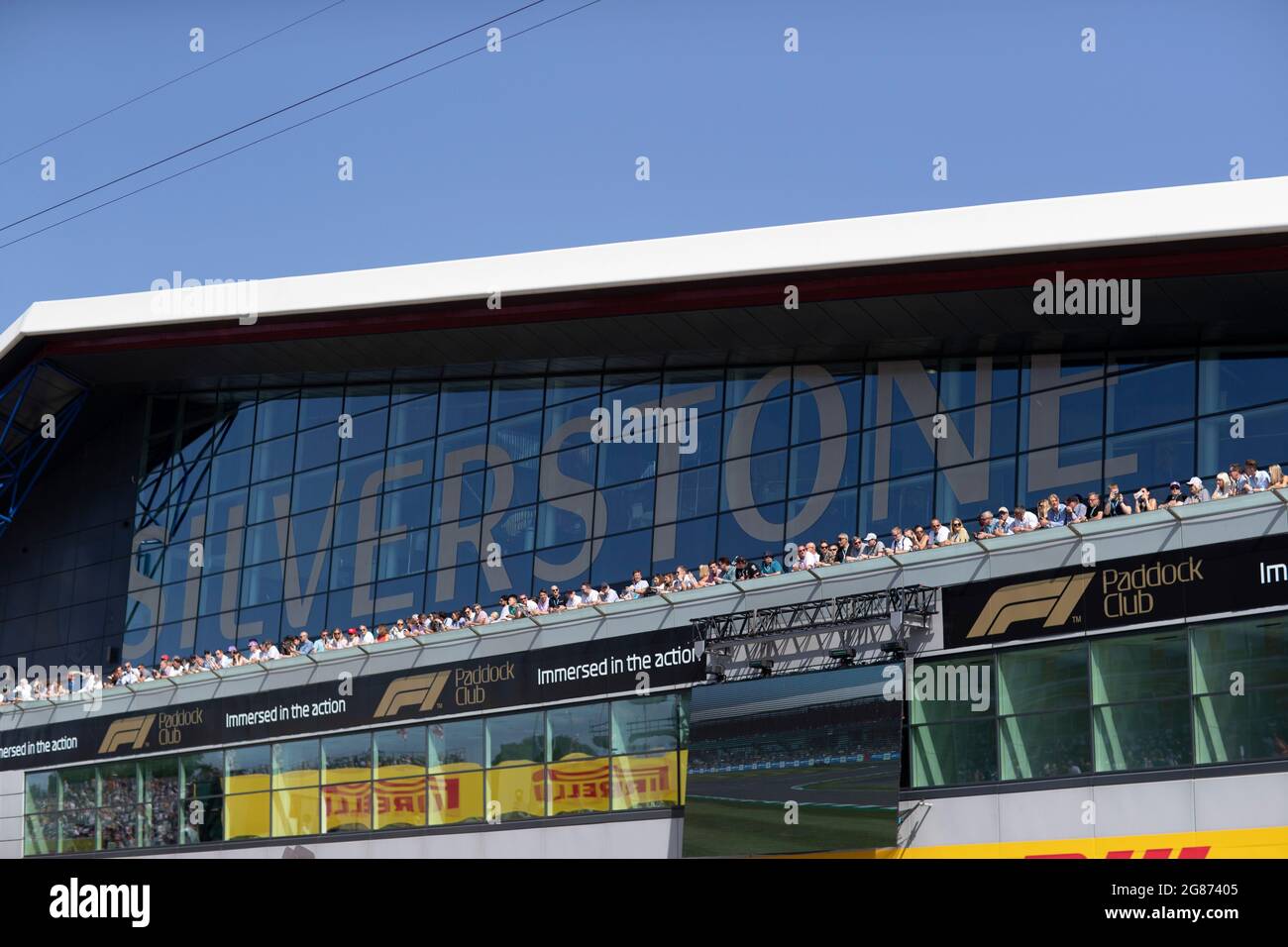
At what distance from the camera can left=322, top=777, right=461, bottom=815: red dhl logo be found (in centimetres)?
3541

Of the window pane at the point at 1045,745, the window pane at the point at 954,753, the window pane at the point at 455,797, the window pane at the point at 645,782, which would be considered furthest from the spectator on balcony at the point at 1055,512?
the window pane at the point at 455,797

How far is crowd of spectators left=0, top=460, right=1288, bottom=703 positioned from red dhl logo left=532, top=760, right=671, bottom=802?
148 inches

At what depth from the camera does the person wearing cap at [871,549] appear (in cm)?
2969

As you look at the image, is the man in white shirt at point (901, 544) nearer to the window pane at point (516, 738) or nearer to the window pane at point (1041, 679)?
the window pane at point (1041, 679)

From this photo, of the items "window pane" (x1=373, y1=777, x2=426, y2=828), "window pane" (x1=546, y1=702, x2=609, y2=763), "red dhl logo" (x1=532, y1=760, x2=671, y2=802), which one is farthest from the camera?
"window pane" (x1=373, y1=777, x2=426, y2=828)

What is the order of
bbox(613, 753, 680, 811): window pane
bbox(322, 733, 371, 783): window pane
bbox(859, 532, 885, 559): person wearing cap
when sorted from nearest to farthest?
1. bbox(859, 532, 885, 559): person wearing cap
2. bbox(613, 753, 680, 811): window pane
3. bbox(322, 733, 371, 783): window pane

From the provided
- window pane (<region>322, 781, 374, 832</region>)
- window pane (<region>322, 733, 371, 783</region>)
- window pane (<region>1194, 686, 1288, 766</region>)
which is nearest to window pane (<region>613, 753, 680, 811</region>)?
window pane (<region>322, 781, 374, 832</region>)

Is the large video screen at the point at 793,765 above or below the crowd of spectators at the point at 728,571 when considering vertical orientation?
below

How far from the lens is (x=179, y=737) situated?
41.8 meters

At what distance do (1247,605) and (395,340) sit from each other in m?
25.1

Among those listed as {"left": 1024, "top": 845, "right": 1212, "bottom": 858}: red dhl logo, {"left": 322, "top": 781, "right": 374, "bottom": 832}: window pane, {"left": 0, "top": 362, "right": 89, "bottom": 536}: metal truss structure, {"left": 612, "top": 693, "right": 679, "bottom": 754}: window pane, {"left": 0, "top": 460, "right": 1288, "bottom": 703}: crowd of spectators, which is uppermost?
{"left": 0, "top": 362, "right": 89, "bottom": 536}: metal truss structure

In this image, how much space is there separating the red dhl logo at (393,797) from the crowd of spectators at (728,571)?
12.1ft

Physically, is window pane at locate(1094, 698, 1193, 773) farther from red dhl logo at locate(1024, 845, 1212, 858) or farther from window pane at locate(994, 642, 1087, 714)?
red dhl logo at locate(1024, 845, 1212, 858)
